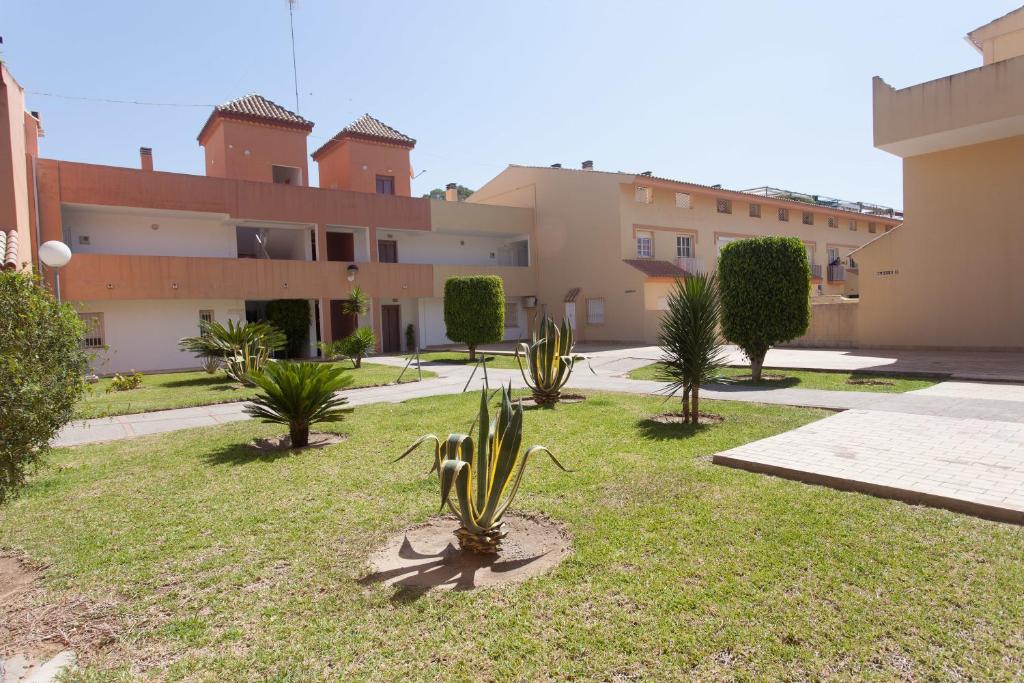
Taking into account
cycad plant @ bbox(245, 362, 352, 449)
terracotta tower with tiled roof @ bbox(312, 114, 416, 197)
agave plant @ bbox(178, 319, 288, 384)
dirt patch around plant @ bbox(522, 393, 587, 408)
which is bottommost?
→ dirt patch around plant @ bbox(522, 393, 587, 408)

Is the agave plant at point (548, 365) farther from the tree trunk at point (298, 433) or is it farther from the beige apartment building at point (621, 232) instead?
the beige apartment building at point (621, 232)

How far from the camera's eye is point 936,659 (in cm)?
243

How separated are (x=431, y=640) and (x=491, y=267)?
25.6 m

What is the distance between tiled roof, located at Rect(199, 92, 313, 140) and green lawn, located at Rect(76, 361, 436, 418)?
38.1 ft

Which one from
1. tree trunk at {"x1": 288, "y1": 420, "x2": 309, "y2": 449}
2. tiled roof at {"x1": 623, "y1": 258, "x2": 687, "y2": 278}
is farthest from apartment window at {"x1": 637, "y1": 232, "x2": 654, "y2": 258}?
tree trunk at {"x1": 288, "y1": 420, "x2": 309, "y2": 449}

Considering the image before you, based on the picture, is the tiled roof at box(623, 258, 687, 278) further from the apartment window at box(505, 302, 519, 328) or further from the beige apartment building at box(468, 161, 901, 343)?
the apartment window at box(505, 302, 519, 328)

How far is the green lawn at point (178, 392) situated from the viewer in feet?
35.0

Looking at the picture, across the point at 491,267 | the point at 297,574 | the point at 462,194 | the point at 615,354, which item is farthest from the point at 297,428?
the point at 462,194

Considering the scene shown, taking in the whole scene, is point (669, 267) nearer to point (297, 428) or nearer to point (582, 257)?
point (582, 257)

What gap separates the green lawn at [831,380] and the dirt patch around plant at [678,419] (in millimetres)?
1709

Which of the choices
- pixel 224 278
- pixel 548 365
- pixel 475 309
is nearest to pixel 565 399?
pixel 548 365

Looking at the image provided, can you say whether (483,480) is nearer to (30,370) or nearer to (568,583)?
(568,583)

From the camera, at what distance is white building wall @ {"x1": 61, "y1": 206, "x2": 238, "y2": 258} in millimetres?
19453

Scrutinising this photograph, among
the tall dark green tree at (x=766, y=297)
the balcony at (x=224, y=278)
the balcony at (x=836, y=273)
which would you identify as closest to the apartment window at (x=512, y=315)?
the balcony at (x=224, y=278)
